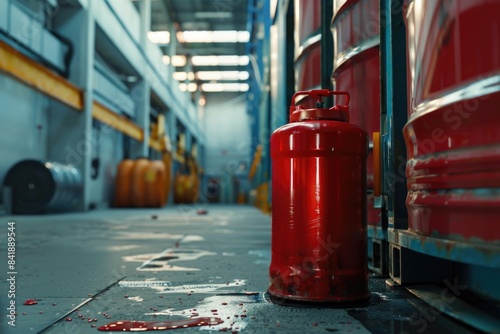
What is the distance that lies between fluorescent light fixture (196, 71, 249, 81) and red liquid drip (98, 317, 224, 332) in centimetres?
2284

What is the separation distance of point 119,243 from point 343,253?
2344 mm

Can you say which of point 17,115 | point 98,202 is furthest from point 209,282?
point 98,202

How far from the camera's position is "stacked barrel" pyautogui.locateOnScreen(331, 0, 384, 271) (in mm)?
2117

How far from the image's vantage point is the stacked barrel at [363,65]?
2.12 metres

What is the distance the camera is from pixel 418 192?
1.46m

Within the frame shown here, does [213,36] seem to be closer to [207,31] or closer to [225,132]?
[207,31]

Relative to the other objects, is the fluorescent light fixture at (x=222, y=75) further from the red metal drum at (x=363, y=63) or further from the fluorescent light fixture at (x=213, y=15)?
the red metal drum at (x=363, y=63)

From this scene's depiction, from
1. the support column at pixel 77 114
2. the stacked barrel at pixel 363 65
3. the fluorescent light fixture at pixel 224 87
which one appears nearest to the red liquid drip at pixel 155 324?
the stacked barrel at pixel 363 65

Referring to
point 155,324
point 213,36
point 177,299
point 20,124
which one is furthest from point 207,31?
point 155,324

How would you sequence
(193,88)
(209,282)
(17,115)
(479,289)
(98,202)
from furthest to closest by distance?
(193,88)
(98,202)
(17,115)
(209,282)
(479,289)

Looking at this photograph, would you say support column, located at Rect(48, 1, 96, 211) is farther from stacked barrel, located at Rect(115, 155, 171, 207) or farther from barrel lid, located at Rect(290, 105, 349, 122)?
barrel lid, located at Rect(290, 105, 349, 122)

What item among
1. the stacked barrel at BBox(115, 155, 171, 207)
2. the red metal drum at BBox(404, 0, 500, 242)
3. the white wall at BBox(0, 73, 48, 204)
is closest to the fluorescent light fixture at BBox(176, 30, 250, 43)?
the stacked barrel at BBox(115, 155, 171, 207)

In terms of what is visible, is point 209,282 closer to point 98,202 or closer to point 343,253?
point 343,253

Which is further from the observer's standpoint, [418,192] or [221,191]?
[221,191]
